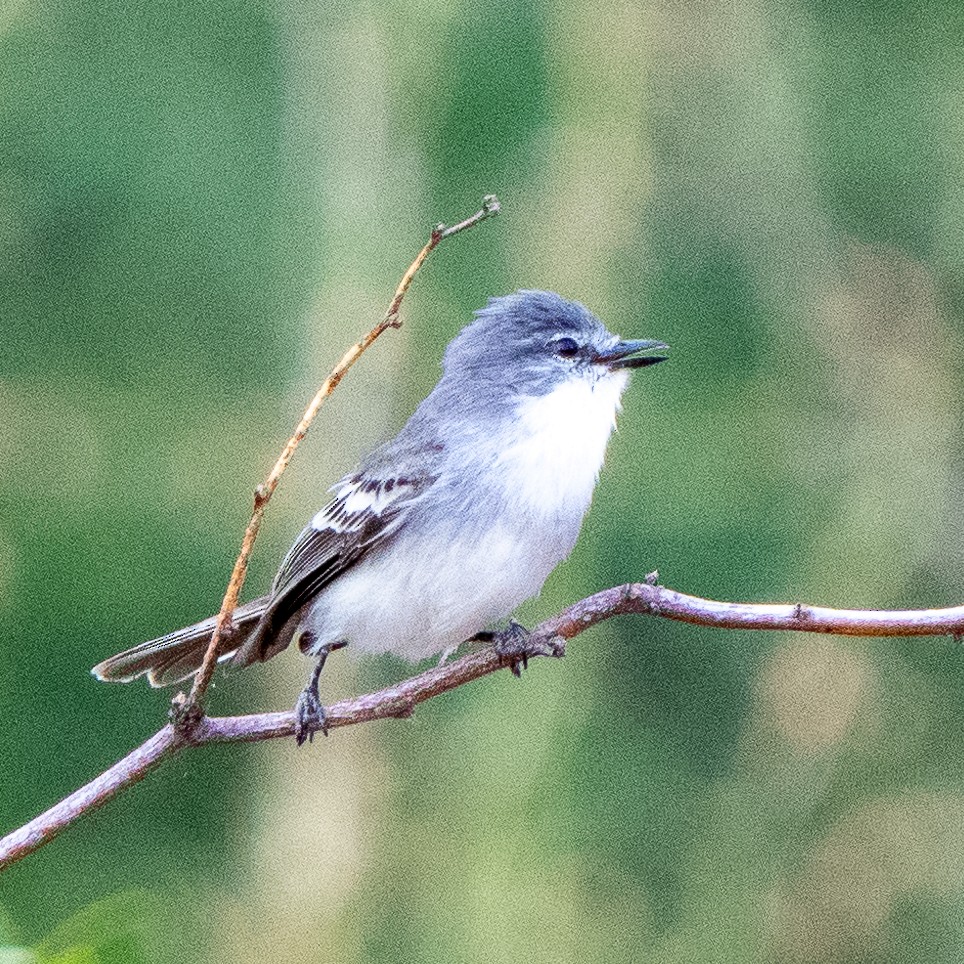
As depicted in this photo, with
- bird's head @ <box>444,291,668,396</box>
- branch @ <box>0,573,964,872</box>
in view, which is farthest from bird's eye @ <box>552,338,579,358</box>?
branch @ <box>0,573,964,872</box>

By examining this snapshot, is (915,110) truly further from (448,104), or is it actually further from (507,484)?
(507,484)

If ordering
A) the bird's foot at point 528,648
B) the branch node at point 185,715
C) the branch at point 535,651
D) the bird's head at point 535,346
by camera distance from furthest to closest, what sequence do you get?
the bird's head at point 535,346, the bird's foot at point 528,648, the branch node at point 185,715, the branch at point 535,651

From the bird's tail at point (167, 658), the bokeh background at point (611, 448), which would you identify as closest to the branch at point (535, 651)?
the bird's tail at point (167, 658)

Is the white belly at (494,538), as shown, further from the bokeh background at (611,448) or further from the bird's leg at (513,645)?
the bokeh background at (611,448)

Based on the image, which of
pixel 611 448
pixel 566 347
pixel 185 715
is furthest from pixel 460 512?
pixel 611 448

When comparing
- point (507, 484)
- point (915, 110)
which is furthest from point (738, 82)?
point (507, 484)

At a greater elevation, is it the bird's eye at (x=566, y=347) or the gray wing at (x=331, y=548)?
the bird's eye at (x=566, y=347)

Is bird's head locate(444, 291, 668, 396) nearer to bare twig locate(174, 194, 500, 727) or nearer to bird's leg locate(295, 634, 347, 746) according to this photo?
bird's leg locate(295, 634, 347, 746)
